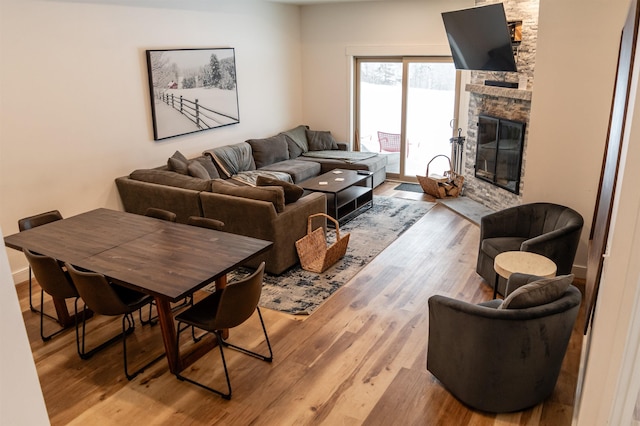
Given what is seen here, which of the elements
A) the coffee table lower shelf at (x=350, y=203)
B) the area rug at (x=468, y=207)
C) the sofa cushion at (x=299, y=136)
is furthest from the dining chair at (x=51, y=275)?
the sofa cushion at (x=299, y=136)

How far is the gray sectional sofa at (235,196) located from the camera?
15.8 ft

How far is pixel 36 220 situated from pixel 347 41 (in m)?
5.61

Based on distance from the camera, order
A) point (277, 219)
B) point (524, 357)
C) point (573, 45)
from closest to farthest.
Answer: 1. point (524, 357)
2. point (573, 45)
3. point (277, 219)

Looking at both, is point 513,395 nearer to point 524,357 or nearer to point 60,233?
point 524,357

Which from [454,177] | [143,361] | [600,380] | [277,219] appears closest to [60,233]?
[143,361]

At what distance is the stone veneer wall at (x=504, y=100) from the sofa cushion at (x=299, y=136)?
8.63 ft

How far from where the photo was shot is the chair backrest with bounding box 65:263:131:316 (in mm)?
3125

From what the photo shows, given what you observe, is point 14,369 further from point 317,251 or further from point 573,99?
point 573,99

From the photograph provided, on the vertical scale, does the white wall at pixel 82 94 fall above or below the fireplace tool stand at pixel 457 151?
above

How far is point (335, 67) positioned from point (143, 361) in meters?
6.09

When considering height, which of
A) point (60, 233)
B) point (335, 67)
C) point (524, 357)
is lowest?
point (524, 357)

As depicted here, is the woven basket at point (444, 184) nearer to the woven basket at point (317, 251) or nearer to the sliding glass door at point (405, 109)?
the sliding glass door at point (405, 109)

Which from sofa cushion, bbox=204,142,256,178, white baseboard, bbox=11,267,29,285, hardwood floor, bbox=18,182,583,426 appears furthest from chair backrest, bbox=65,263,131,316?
sofa cushion, bbox=204,142,256,178

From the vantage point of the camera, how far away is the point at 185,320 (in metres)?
3.24
